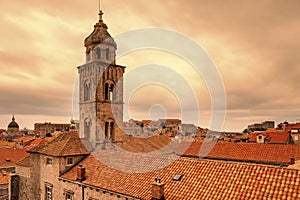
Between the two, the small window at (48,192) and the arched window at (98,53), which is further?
the arched window at (98,53)

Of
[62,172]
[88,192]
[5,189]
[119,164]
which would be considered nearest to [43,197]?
[62,172]

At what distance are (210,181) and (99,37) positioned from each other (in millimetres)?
20557

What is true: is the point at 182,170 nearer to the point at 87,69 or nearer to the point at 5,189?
the point at 87,69

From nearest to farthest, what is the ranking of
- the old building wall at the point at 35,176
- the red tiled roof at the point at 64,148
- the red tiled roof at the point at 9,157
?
the red tiled roof at the point at 64,148
the old building wall at the point at 35,176
the red tiled roof at the point at 9,157

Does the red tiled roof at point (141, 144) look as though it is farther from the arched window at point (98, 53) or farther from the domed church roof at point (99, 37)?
the domed church roof at point (99, 37)

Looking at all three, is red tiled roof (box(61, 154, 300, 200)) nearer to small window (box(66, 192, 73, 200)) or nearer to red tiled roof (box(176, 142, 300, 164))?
small window (box(66, 192, 73, 200))

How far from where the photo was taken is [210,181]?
14.9m

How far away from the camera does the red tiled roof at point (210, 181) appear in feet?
41.9

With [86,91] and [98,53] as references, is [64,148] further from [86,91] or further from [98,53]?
[98,53]

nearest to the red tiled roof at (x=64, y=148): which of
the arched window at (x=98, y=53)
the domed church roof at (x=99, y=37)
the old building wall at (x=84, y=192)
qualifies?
the old building wall at (x=84, y=192)

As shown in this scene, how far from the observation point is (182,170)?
56.1 ft

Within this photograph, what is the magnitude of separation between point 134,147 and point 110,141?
5015 millimetres

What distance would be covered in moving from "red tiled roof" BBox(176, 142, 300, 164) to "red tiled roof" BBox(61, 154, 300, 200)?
17.3m

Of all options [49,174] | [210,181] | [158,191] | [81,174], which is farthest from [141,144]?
[210,181]
